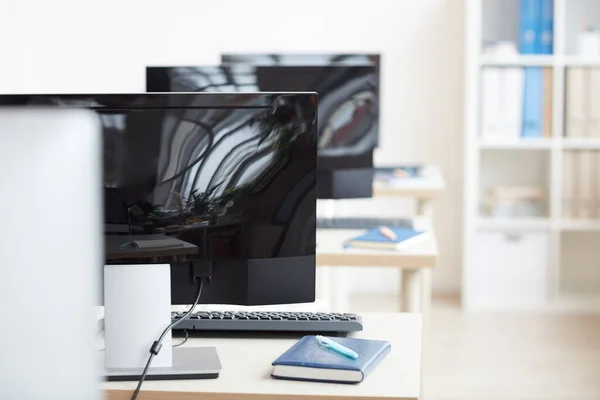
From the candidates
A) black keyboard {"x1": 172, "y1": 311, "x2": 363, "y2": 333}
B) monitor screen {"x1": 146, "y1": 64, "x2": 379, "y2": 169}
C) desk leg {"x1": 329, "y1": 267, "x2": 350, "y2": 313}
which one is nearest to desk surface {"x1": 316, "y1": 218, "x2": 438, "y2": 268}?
monitor screen {"x1": 146, "y1": 64, "x2": 379, "y2": 169}

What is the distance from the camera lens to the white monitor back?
24.6 inches

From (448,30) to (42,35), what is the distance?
195cm

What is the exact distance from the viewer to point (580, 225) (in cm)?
441

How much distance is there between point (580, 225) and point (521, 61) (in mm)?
822

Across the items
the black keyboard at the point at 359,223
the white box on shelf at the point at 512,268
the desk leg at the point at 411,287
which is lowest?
the white box on shelf at the point at 512,268

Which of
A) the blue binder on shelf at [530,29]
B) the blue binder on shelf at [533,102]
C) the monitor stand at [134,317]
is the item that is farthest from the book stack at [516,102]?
the monitor stand at [134,317]

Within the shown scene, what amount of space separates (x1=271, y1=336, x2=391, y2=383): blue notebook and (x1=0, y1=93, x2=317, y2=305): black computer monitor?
5.4 inches

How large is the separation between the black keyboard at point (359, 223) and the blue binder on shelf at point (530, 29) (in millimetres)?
1795

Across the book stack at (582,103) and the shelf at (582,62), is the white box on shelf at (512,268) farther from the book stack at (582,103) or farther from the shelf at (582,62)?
the shelf at (582,62)

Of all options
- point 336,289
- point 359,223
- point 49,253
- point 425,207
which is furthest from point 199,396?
point 425,207

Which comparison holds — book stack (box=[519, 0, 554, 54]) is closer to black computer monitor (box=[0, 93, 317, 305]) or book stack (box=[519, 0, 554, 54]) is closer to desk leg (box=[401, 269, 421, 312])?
desk leg (box=[401, 269, 421, 312])

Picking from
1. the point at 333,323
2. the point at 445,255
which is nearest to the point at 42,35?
the point at 445,255

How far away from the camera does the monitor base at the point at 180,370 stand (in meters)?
1.40

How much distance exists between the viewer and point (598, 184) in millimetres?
4383
